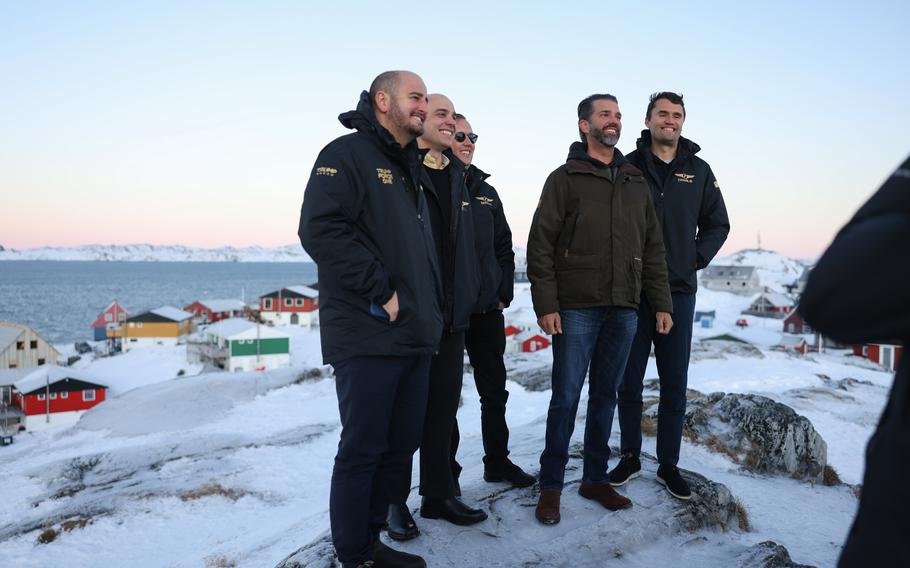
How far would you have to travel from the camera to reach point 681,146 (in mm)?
5363

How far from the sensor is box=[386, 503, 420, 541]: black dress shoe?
173 inches

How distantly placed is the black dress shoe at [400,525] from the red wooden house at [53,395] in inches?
1246

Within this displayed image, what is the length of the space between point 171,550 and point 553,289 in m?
8.77

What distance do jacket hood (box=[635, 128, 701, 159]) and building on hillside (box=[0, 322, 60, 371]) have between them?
4223cm

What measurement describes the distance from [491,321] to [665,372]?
5.49 ft

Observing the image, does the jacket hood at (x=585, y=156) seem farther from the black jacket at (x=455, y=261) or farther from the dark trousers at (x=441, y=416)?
the dark trousers at (x=441, y=416)

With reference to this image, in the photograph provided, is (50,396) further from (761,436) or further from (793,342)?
(793,342)

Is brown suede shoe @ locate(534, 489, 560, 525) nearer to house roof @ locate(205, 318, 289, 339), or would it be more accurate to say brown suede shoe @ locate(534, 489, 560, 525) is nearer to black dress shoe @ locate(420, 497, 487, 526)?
black dress shoe @ locate(420, 497, 487, 526)

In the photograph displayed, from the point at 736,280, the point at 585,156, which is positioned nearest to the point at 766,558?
the point at 585,156

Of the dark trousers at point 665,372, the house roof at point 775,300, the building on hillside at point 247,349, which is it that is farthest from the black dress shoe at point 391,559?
the house roof at point 775,300

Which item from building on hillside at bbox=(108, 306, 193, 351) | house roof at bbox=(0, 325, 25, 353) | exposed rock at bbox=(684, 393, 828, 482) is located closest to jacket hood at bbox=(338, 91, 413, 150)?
exposed rock at bbox=(684, 393, 828, 482)

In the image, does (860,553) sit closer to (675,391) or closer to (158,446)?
(675,391)

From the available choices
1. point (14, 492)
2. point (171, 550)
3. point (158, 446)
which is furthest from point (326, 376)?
point (171, 550)

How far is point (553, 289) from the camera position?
15.5ft
